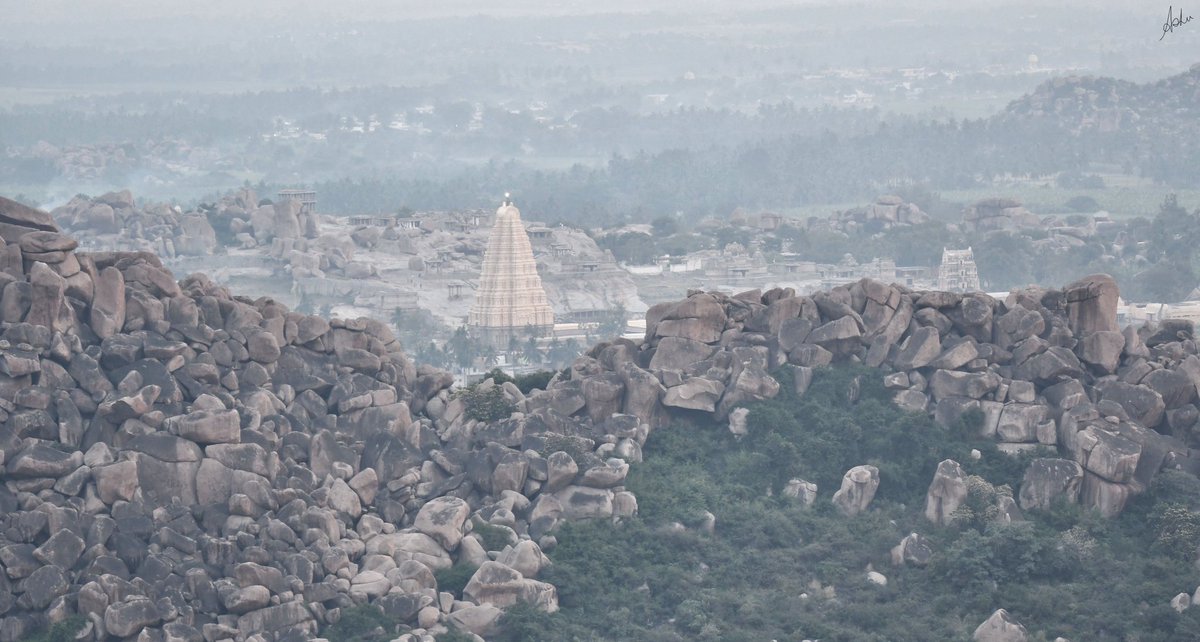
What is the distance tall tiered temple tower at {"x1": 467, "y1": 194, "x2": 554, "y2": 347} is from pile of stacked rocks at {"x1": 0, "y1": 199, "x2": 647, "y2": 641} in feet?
164

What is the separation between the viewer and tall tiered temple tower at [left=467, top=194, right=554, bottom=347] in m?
93.9

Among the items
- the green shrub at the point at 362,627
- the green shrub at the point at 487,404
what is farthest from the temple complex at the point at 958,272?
the green shrub at the point at 362,627

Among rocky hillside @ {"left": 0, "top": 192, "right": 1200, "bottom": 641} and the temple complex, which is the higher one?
rocky hillside @ {"left": 0, "top": 192, "right": 1200, "bottom": 641}

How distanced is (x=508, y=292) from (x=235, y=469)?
56.1 metres

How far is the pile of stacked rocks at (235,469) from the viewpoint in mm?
36844

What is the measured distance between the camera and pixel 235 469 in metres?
39.1

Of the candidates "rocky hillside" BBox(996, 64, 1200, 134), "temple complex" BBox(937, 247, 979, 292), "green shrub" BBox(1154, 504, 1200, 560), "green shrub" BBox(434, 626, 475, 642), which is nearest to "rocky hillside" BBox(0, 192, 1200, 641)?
"green shrub" BBox(434, 626, 475, 642)

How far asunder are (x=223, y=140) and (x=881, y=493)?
144m

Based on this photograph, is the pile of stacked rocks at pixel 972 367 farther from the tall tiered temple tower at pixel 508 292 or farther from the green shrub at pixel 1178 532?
the tall tiered temple tower at pixel 508 292

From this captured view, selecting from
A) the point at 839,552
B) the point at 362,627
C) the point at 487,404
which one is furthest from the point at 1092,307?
the point at 362,627

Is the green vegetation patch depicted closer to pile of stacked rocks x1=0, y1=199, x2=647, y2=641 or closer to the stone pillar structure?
pile of stacked rocks x1=0, y1=199, x2=647, y2=641

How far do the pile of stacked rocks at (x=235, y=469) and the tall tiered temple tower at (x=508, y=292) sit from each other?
5013 centimetres

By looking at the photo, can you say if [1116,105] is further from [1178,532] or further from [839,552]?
[839,552]

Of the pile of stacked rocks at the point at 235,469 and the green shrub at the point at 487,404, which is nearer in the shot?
the pile of stacked rocks at the point at 235,469
